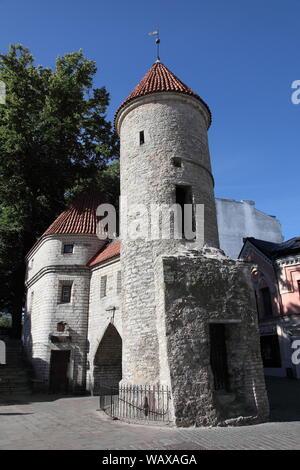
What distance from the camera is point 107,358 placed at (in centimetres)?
1608

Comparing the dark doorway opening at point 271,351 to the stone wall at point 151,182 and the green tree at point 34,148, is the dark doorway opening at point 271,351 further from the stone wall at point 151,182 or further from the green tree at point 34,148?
the green tree at point 34,148

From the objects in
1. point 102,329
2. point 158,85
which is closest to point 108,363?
point 102,329

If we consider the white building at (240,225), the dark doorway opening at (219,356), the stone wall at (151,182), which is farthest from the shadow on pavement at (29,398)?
the white building at (240,225)

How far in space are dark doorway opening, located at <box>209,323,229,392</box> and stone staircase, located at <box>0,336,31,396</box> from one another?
999 centimetres

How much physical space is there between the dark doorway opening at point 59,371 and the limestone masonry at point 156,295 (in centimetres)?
5

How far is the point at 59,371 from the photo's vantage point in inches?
645

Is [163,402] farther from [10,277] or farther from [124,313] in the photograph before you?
[10,277]

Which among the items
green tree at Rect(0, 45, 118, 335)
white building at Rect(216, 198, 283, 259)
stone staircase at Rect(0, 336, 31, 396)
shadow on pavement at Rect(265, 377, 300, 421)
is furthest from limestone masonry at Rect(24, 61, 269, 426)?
white building at Rect(216, 198, 283, 259)

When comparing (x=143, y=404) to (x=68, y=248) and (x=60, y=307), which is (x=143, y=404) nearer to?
(x=60, y=307)

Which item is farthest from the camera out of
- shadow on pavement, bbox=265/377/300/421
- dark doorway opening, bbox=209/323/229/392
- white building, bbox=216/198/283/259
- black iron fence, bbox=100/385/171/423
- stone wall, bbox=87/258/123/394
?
white building, bbox=216/198/283/259

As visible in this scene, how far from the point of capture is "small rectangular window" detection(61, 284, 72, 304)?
1747 cm

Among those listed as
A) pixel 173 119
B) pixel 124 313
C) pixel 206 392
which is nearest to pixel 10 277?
pixel 124 313

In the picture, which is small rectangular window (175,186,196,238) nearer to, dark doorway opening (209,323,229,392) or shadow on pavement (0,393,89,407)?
dark doorway opening (209,323,229,392)

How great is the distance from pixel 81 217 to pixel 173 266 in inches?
403
